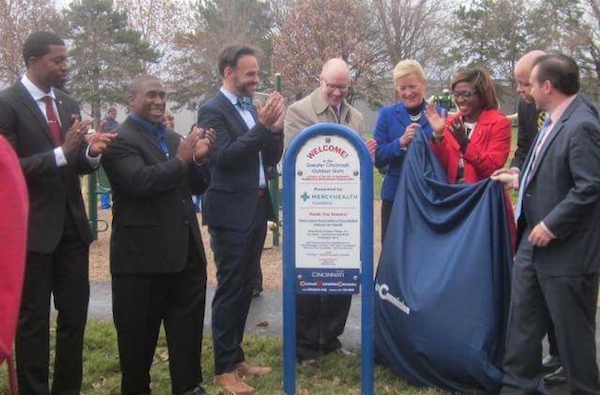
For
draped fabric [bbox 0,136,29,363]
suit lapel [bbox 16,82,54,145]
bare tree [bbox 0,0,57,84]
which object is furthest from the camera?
bare tree [bbox 0,0,57,84]

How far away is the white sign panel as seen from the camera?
4363mm

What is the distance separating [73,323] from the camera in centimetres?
434

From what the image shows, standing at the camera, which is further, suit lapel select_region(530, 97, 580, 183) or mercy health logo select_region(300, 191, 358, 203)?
mercy health logo select_region(300, 191, 358, 203)

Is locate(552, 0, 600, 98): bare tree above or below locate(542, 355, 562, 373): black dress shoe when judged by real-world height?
above

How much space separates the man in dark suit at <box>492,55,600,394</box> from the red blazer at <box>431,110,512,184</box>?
572 millimetres

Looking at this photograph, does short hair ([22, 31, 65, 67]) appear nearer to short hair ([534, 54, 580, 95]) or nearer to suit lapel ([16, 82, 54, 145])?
suit lapel ([16, 82, 54, 145])

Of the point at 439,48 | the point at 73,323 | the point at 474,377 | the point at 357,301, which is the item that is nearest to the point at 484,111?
the point at 474,377

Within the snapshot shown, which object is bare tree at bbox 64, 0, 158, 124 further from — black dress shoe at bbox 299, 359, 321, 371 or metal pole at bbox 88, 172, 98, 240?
black dress shoe at bbox 299, 359, 321, 371

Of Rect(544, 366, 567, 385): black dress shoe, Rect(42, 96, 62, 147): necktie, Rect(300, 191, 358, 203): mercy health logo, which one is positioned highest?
Rect(42, 96, 62, 147): necktie

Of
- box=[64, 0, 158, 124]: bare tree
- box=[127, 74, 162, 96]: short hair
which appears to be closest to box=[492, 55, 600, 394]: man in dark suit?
box=[127, 74, 162, 96]: short hair

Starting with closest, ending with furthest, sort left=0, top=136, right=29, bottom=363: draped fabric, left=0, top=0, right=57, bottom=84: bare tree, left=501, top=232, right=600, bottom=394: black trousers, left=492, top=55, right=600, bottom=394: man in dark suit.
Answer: left=0, top=136, right=29, bottom=363: draped fabric → left=492, top=55, right=600, bottom=394: man in dark suit → left=501, top=232, right=600, bottom=394: black trousers → left=0, top=0, right=57, bottom=84: bare tree

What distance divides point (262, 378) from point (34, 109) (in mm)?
2245

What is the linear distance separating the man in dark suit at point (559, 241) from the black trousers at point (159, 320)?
1906 mm

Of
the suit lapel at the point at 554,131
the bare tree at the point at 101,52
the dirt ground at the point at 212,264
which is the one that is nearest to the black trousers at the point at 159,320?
the suit lapel at the point at 554,131
